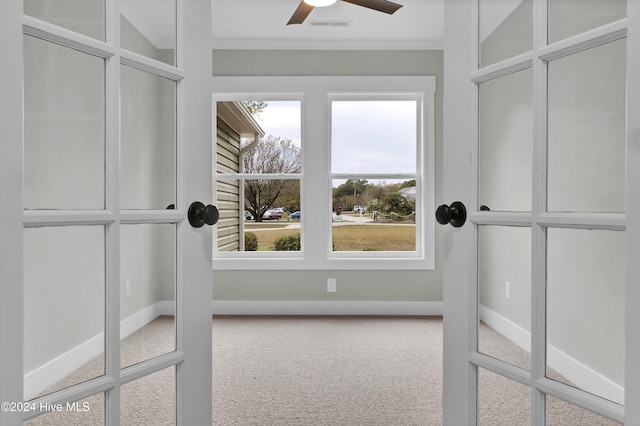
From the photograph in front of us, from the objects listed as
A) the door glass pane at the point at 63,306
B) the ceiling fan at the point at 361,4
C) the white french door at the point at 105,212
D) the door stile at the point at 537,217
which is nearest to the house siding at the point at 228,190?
the ceiling fan at the point at 361,4

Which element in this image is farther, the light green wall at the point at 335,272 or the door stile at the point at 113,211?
the light green wall at the point at 335,272

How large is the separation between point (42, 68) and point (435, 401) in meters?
2.15

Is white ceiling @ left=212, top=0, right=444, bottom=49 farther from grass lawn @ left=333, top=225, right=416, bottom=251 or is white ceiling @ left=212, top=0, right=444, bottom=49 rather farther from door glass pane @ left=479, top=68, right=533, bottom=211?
door glass pane @ left=479, top=68, right=533, bottom=211

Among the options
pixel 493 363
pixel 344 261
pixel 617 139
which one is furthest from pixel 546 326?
pixel 344 261

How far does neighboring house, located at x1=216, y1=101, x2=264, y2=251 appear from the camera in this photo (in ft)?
12.7

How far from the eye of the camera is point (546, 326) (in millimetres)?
1029

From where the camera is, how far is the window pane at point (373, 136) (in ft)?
12.7

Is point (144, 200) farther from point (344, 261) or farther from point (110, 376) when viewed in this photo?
point (344, 261)

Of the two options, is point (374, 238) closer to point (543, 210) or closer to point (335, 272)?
point (335, 272)

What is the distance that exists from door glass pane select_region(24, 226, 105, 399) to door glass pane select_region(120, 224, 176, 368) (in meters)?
0.06

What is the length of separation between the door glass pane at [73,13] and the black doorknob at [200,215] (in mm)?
503

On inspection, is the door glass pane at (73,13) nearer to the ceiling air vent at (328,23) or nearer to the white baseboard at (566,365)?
the white baseboard at (566,365)

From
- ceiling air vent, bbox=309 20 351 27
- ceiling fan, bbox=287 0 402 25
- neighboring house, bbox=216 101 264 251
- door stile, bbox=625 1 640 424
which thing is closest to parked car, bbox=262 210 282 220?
neighboring house, bbox=216 101 264 251

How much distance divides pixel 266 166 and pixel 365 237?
1208mm
